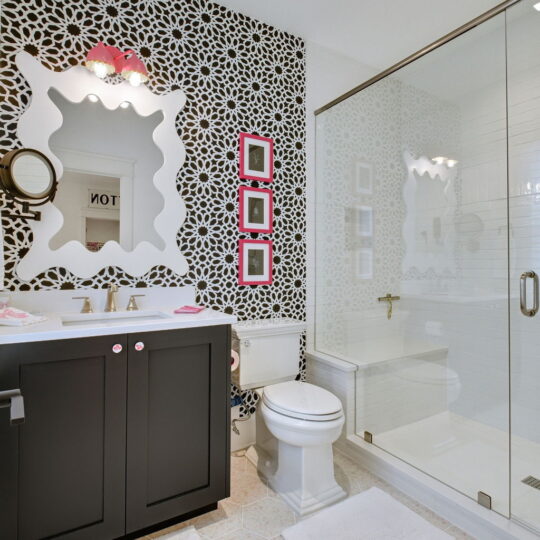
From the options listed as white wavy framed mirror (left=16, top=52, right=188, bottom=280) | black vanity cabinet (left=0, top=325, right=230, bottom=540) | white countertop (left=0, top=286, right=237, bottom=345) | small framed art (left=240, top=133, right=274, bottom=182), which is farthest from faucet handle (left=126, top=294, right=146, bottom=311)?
small framed art (left=240, top=133, right=274, bottom=182)

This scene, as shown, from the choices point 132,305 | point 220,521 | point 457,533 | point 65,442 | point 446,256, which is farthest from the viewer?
point 446,256

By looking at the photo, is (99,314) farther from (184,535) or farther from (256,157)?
(256,157)

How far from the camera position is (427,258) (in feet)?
7.43

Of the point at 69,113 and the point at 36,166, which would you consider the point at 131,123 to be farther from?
the point at 36,166

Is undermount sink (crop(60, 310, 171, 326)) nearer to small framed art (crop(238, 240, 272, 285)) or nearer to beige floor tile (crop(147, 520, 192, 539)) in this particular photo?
small framed art (crop(238, 240, 272, 285))

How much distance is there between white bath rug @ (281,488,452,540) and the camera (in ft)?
5.32

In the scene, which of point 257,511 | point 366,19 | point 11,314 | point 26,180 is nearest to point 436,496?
point 257,511

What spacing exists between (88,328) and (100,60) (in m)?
1.31

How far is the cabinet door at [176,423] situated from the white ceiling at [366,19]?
2086 mm

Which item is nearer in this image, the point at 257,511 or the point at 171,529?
the point at 171,529

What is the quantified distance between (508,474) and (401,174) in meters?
1.78

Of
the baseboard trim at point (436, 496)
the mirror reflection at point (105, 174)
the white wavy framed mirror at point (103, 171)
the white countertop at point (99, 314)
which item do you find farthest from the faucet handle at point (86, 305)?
the baseboard trim at point (436, 496)

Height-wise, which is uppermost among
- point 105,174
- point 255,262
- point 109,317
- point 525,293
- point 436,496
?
point 105,174

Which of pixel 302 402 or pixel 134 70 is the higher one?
pixel 134 70
